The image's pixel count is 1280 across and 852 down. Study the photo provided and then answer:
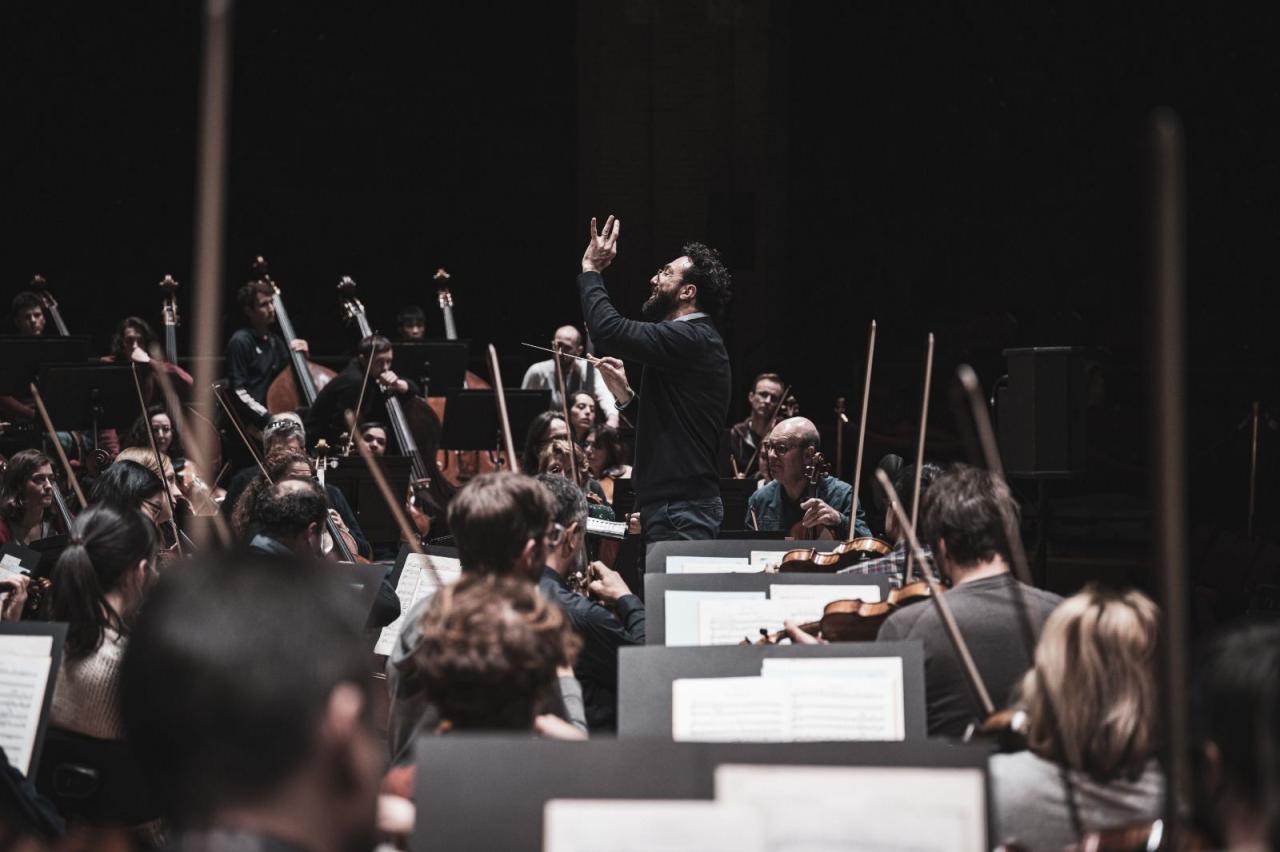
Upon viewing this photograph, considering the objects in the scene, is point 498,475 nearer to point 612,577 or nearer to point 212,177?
point 612,577

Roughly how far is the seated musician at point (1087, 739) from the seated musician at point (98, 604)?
5.44 feet

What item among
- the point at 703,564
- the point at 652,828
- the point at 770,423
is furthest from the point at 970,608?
the point at 770,423

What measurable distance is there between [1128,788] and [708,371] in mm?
2372

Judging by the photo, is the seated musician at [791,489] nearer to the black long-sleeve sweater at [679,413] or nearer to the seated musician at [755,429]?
the black long-sleeve sweater at [679,413]

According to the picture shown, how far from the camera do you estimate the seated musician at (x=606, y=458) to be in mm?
Answer: 6254

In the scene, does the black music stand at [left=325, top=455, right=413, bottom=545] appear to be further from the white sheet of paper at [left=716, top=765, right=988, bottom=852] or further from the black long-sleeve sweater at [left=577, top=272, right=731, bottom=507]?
the white sheet of paper at [left=716, top=765, right=988, bottom=852]

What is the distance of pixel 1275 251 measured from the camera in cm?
976

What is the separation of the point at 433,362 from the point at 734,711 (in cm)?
594

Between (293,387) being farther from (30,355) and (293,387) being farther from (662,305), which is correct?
(662,305)

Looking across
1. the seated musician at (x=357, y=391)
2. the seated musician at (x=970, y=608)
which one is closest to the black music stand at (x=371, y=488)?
the seated musician at (x=357, y=391)

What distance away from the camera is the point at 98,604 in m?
2.84

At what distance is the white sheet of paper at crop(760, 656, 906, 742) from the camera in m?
2.42

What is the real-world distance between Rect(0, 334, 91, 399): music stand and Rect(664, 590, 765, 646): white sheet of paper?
17.0 ft

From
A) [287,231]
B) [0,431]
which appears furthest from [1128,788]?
[287,231]
